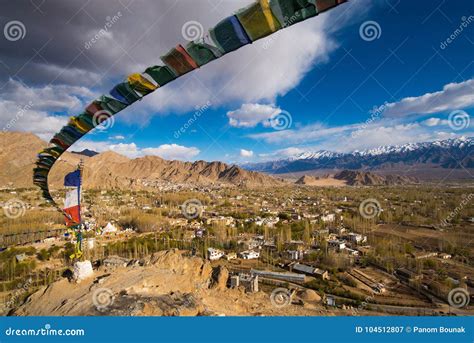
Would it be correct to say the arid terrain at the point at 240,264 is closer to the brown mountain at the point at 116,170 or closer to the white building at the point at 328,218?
the white building at the point at 328,218

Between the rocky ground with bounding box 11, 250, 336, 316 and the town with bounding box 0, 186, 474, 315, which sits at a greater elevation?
the rocky ground with bounding box 11, 250, 336, 316

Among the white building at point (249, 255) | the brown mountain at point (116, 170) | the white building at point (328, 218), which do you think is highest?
the brown mountain at point (116, 170)

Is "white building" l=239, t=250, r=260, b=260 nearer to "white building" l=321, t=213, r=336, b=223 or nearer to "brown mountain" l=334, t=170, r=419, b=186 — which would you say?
"white building" l=321, t=213, r=336, b=223

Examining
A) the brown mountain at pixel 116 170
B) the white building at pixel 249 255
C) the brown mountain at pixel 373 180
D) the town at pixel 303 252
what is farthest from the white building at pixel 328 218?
the brown mountain at pixel 373 180

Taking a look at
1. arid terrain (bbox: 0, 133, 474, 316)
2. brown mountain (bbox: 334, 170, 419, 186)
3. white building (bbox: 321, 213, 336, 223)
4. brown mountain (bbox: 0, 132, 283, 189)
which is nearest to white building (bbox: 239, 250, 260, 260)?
arid terrain (bbox: 0, 133, 474, 316)

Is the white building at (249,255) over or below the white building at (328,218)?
below

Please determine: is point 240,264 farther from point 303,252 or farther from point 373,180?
point 373,180
